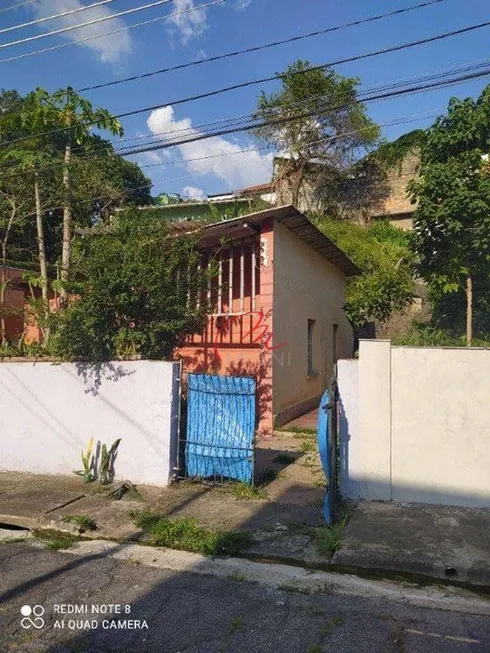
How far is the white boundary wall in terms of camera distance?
228 inches

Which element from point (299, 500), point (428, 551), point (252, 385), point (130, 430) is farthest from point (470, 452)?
point (130, 430)

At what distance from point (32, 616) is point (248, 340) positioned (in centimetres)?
722

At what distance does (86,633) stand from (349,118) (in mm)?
25382

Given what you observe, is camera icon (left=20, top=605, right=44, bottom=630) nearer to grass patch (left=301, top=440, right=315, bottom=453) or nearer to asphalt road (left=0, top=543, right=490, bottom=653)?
asphalt road (left=0, top=543, right=490, bottom=653)

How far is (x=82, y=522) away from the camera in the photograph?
5441mm

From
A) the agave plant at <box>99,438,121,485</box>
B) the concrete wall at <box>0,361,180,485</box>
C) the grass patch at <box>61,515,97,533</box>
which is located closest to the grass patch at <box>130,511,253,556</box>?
the grass patch at <box>61,515,97,533</box>

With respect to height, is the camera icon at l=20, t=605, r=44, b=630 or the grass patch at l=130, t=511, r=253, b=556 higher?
the camera icon at l=20, t=605, r=44, b=630

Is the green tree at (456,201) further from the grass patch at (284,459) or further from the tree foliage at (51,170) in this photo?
the tree foliage at (51,170)

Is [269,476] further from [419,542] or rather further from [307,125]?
[307,125]

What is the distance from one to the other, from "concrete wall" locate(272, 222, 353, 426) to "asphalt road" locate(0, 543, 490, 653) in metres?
6.39

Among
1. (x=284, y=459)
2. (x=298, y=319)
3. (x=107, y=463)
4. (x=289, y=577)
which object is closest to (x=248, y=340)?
(x=298, y=319)

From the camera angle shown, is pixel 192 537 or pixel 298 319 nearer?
pixel 192 537

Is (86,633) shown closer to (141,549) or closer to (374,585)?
(141,549)

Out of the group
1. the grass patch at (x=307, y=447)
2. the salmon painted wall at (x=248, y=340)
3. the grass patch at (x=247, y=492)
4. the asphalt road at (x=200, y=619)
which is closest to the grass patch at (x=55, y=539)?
the asphalt road at (x=200, y=619)
